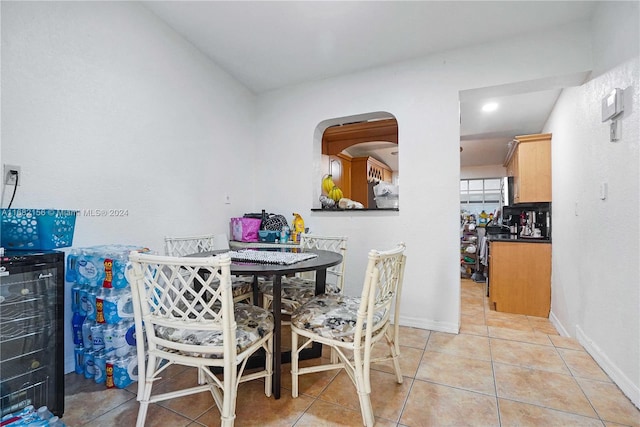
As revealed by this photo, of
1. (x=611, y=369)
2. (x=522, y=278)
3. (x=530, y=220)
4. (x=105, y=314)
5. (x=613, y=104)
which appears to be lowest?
(x=611, y=369)

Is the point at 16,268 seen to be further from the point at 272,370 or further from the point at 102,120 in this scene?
the point at 272,370

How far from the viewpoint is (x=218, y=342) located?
1.24 m

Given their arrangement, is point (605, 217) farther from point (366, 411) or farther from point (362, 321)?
point (366, 411)

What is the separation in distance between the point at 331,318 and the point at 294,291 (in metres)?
0.60

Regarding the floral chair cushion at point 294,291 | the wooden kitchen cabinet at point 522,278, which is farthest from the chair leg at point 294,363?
the wooden kitchen cabinet at point 522,278

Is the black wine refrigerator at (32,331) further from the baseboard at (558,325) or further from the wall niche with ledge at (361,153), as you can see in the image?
the baseboard at (558,325)

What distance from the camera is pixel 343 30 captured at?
93.6 inches

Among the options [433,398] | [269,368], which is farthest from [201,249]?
[433,398]

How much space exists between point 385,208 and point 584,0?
2021 mm

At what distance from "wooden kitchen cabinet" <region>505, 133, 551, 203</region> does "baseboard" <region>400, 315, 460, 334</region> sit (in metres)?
1.94

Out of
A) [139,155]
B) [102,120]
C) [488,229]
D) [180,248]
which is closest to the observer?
[102,120]

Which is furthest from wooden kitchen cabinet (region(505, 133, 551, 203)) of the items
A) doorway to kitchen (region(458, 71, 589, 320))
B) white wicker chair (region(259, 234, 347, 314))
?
white wicker chair (region(259, 234, 347, 314))

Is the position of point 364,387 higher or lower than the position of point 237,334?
lower

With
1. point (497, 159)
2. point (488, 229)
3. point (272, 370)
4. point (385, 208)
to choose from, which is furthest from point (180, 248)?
point (497, 159)
